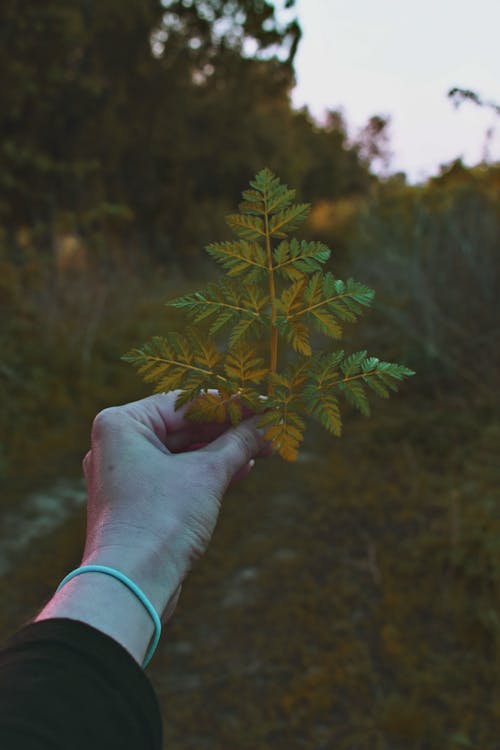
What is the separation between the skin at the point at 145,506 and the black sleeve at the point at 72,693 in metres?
0.05

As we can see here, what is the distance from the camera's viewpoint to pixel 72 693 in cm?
76

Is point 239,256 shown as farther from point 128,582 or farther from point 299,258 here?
point 128,582

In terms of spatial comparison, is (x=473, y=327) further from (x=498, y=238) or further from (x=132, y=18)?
(x=132, y=18)

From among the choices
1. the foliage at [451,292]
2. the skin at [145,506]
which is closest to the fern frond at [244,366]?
the skin at [145,506]

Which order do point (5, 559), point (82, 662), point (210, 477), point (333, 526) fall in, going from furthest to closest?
1. point (333, 526)
2. point (5, 559)
3. point (210, 477)
4. point (82, 662)

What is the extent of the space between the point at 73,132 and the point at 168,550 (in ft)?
32.5

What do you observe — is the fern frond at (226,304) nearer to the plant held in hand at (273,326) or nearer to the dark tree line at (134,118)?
the plant held in hand at (273,326)

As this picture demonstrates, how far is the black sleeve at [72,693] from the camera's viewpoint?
716 millimetres

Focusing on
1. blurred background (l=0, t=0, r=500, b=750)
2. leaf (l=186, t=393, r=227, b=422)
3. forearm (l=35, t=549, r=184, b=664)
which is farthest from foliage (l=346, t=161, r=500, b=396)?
forearm (l=35, t=549, r=184, b=664)

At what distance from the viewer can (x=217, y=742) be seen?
10.4ft

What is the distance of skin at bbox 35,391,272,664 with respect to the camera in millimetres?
931

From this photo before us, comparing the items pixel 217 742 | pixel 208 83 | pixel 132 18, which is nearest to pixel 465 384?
pixel 217 742

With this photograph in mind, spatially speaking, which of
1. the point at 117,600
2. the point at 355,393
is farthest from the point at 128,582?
the point at 355,393

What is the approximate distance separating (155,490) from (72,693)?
0.37 metres
